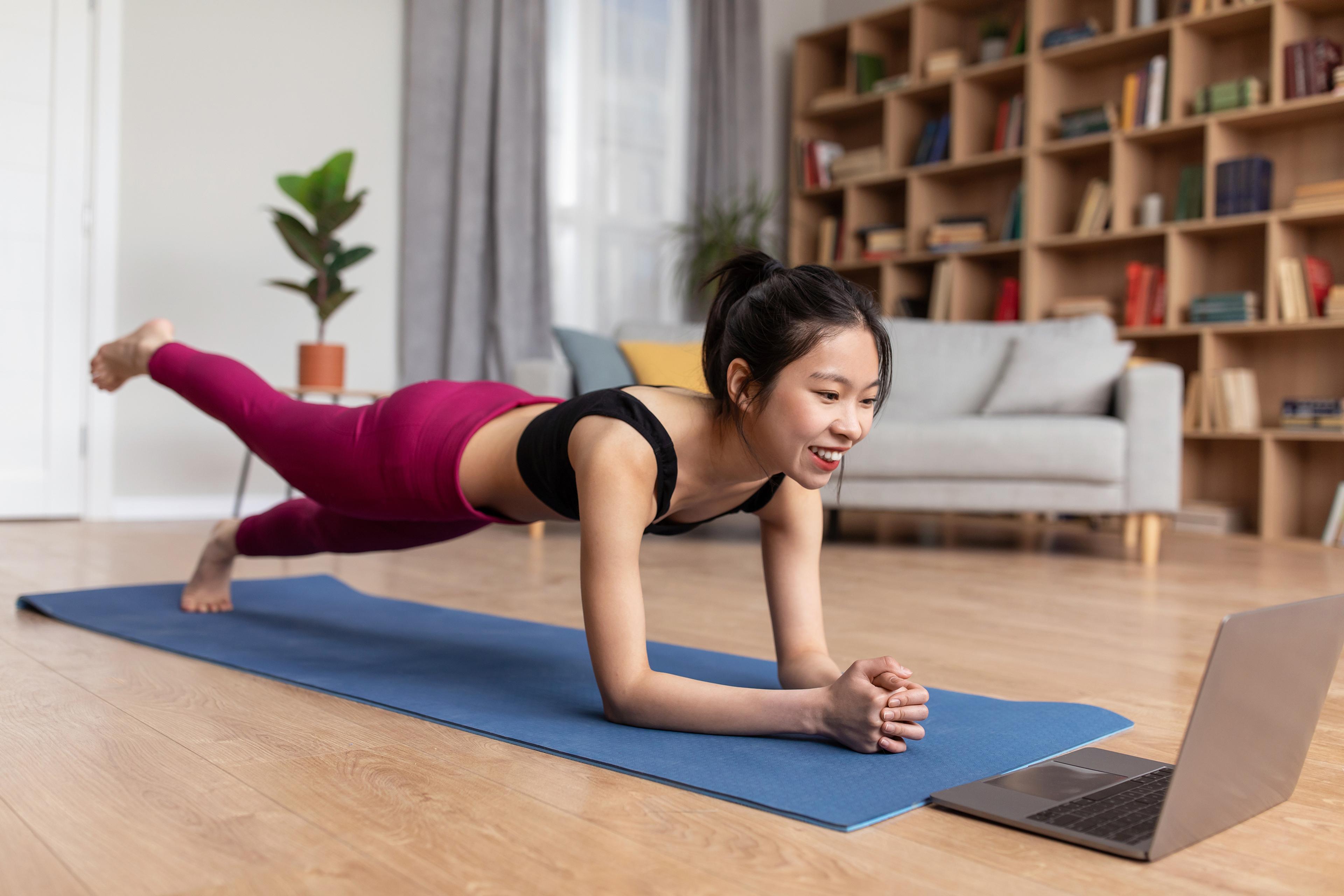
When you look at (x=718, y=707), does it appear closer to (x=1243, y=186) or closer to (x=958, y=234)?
(x=1243, y=186)

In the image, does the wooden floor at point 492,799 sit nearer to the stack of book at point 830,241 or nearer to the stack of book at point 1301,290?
the stack of book at point 1301,290

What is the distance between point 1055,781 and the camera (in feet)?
3.41

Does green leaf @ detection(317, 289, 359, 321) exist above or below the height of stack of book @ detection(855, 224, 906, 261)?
below

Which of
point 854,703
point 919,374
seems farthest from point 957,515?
point 854,703

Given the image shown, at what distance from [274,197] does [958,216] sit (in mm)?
3170

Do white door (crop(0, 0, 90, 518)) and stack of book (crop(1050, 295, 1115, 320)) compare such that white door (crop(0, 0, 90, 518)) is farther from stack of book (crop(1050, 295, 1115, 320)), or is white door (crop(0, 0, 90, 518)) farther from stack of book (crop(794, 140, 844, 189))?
stack of book (crop(1050, 295, 1115, 320))

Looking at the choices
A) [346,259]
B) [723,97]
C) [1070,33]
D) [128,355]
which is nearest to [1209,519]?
[1070,33]

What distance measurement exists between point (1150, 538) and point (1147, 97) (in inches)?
90.9

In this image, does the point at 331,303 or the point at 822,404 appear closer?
the point at 822,404

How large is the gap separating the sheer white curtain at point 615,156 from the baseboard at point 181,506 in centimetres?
161

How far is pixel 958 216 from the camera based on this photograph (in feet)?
17.5

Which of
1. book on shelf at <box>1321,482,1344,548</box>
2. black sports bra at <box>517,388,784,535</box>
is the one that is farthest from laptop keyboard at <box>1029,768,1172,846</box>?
book on shelf at <box>1321,482,1344,548</box>

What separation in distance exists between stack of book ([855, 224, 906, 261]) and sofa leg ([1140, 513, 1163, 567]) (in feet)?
8.25

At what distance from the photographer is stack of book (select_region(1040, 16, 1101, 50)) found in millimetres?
4738
